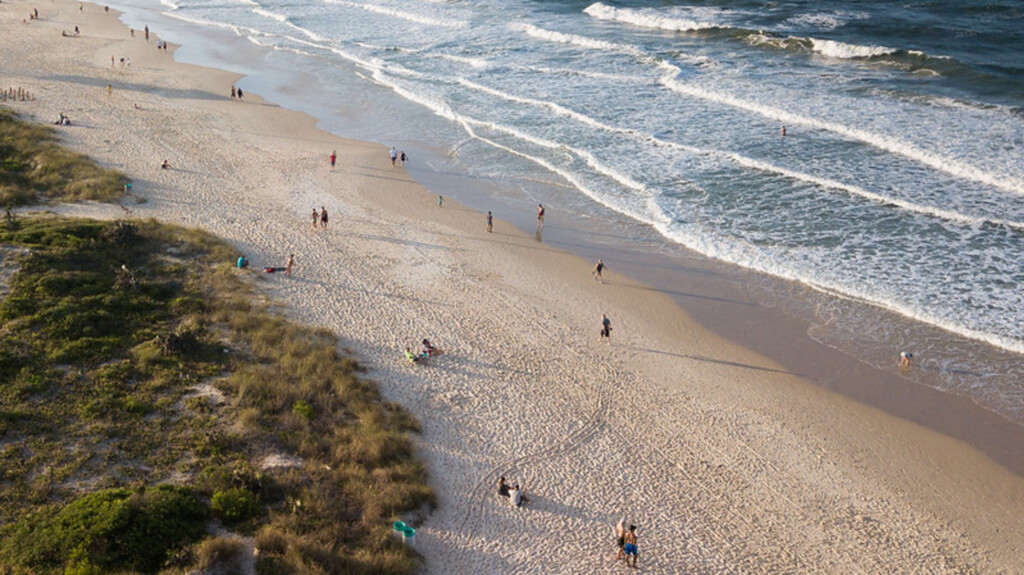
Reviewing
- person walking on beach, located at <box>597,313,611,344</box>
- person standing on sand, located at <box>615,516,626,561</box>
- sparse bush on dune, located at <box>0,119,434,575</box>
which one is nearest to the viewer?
sparse bush on dune, located at <box>0,119,434,575</box>

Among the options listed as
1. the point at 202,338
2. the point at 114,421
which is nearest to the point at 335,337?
the point at 202,338

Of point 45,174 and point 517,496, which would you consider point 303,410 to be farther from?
point 45,174

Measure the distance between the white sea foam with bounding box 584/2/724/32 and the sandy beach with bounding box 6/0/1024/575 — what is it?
37.0 meters

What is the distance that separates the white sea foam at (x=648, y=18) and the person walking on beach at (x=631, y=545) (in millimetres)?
52583

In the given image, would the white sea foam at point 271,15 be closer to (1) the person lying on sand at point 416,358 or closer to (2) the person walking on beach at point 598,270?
(2) the person walking on beach at point 598,270

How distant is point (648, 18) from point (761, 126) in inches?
1150

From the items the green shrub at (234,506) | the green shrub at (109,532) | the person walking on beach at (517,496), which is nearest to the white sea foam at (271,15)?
the green shrub at (234,506)

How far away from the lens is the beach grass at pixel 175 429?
13188mm

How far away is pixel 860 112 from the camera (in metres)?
39.1

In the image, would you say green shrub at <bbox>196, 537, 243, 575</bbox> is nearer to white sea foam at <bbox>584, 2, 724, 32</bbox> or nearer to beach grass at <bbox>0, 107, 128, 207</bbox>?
beach grass at <bbox>0, 107, 128, 207</bbox>

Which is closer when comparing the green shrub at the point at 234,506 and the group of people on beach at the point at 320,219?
the green shrub at the point at 234,506

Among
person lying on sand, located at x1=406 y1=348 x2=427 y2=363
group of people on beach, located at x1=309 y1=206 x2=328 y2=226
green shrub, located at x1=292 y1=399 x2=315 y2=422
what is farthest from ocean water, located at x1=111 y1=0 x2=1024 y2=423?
green shrub, located at x1=292 y1=399 x2=315 y2=422

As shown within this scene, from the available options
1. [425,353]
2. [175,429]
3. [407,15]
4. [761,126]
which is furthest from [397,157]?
[407,15]

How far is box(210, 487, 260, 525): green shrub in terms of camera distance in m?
14.1
